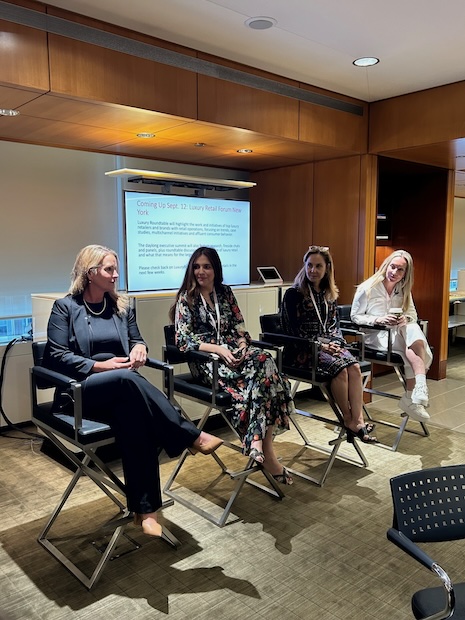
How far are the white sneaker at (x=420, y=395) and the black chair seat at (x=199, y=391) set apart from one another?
151 cm

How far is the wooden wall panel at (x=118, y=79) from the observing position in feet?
9.44

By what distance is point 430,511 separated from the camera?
→ 1.72 m

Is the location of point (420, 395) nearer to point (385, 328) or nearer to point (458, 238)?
point (385, 328)

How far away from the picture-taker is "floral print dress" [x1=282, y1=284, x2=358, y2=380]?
3.58 m

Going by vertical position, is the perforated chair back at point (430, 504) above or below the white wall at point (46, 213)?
below

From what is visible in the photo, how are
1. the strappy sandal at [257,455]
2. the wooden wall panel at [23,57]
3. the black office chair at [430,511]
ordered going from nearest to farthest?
the black office chair at [430,511] → the wooden wall panel at [23,57] → the strappy sandal at [257,455]

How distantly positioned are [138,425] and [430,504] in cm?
126

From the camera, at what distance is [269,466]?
304 centimetres

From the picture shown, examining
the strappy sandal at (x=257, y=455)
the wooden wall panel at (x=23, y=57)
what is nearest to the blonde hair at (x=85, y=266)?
the wooden wall panel at (x=23, y=57)

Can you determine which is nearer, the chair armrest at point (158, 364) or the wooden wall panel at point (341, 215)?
the chair armrest at point (158, 364)

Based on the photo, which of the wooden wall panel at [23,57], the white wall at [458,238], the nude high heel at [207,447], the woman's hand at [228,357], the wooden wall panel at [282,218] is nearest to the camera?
the nude high heel at [207,447]

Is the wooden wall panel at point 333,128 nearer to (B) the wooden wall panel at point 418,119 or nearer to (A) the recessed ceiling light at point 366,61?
(B) the wooden wall panel at point 418,119

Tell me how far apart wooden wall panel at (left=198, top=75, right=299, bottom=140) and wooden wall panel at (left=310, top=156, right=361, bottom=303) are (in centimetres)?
93

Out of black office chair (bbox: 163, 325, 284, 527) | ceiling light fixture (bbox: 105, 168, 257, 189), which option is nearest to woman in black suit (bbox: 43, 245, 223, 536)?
black office chair (bbox: 163, 325, 284, 527)
